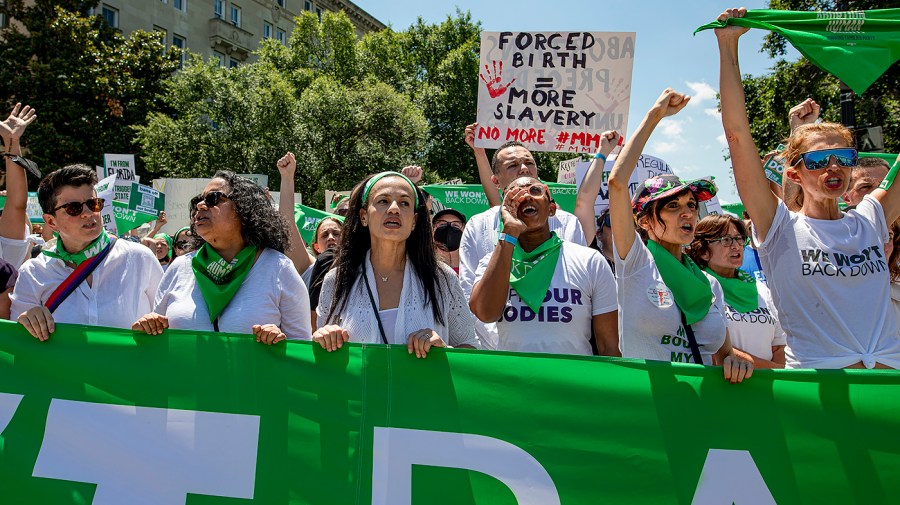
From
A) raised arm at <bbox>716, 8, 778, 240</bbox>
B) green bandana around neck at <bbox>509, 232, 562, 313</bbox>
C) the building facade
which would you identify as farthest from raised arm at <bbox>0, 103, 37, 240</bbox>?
the building facade

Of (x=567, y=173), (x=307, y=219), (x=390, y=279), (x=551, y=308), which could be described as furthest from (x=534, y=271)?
(x=567, y=173)

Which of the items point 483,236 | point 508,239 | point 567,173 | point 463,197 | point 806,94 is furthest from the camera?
point 806,94

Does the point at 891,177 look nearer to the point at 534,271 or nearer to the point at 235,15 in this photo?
the point at 534,271

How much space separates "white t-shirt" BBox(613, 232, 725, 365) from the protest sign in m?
3.28

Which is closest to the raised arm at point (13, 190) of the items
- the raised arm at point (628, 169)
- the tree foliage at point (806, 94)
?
the raised arm at point (628, 169)

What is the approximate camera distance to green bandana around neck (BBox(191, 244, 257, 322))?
2781mm

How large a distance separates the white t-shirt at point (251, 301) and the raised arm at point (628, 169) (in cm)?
135

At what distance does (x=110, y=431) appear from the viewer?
267 centimetres

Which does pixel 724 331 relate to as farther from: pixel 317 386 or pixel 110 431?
pixel 110 431

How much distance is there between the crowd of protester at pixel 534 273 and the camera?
2.61m

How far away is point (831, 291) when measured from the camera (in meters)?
2.58

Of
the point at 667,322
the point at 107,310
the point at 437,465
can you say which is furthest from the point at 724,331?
the point at 107,310

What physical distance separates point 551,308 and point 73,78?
77.4 ft

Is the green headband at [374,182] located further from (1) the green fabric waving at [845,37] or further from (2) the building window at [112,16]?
(2) the building window at [112,16]
